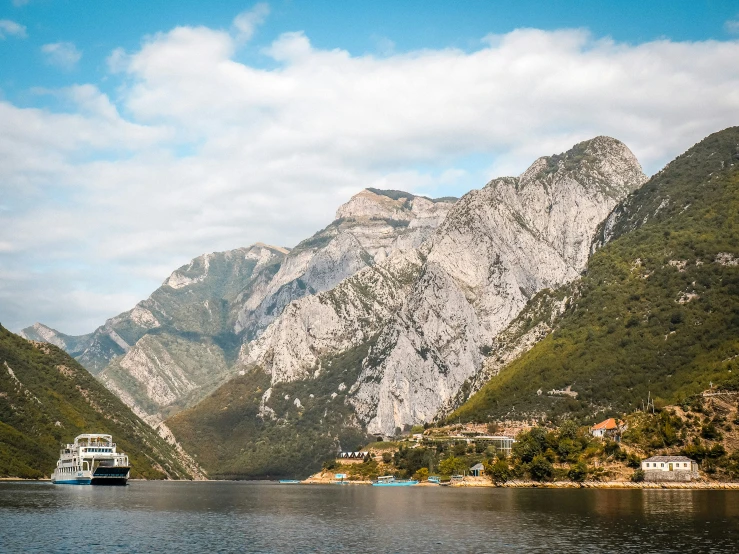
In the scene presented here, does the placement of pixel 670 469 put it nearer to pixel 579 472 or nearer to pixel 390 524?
pixel 579 472

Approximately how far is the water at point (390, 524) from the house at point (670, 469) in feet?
33.5

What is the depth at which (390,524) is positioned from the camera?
11862 centimetres

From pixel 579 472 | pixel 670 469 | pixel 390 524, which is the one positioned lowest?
pixel 390 524

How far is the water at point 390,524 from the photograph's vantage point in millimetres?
92688

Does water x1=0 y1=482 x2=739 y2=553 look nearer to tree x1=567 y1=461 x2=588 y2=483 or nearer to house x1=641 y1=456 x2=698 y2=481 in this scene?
house x1=641 y1=456 x2=698 y2=481

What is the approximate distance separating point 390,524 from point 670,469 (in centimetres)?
8717

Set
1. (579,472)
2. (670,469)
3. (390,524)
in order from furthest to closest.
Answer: (579,472) < (670,469) < (390,524)

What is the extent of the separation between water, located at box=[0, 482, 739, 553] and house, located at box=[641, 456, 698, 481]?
1023 cm

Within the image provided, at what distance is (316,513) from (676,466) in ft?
275

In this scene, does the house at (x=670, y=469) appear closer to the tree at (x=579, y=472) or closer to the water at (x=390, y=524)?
the water at (x=390, y=524)

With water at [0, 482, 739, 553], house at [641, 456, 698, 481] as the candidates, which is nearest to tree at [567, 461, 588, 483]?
house at [641, 456, 698, 481]

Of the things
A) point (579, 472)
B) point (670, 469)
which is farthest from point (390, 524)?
point (579, 472)

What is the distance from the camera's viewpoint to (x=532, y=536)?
100m

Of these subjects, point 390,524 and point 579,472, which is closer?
point 390,524
